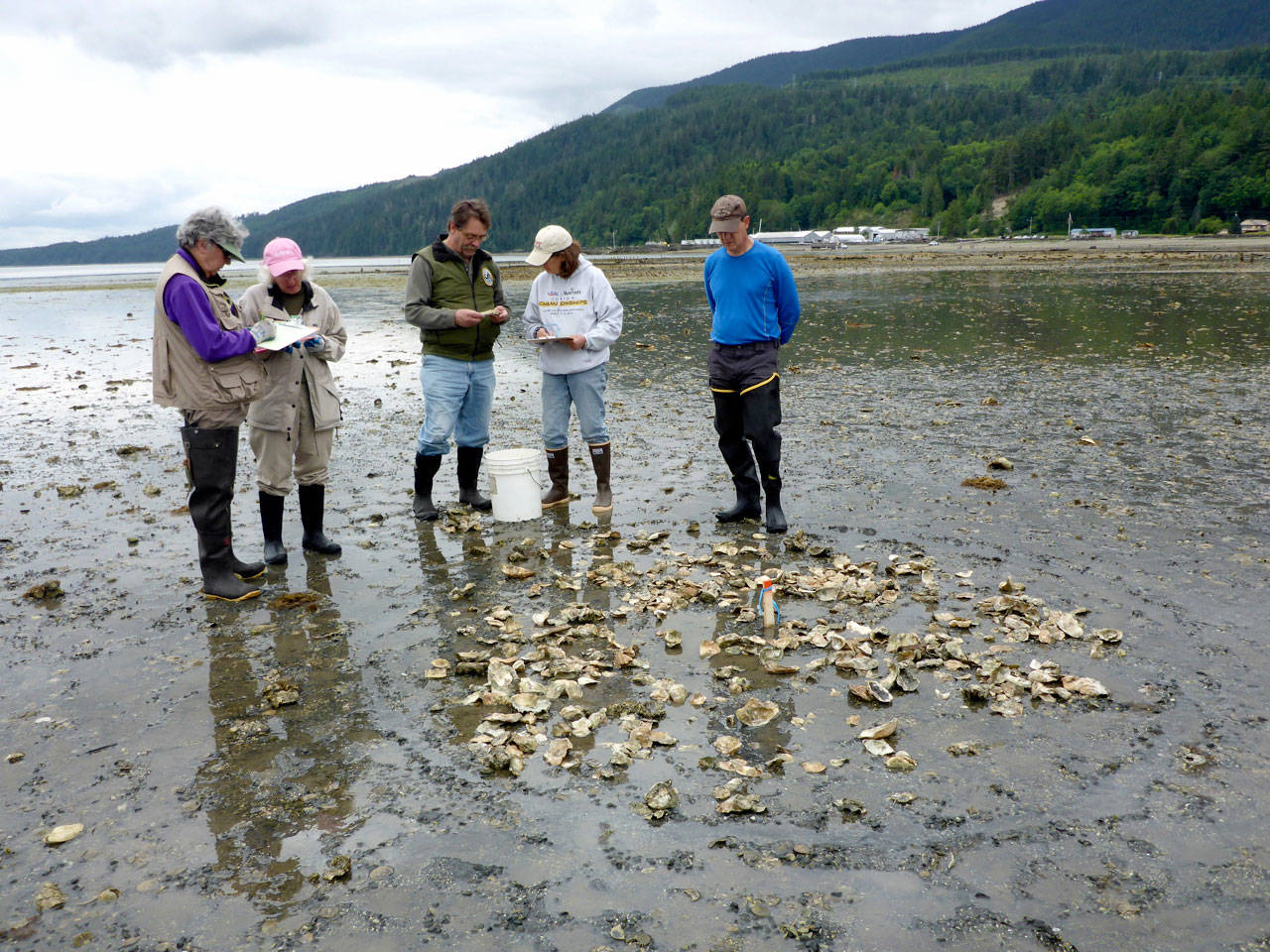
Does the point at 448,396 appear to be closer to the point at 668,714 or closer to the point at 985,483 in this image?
the point at 668,714

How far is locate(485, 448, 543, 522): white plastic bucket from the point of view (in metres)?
8.58

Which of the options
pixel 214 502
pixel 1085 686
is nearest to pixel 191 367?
pixel 214 502

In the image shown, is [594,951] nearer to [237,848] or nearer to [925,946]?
[925,946]

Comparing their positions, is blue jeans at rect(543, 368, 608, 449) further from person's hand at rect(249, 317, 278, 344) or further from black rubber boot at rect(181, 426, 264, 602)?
black rubber boot at rect(181, 426, 264, 602)

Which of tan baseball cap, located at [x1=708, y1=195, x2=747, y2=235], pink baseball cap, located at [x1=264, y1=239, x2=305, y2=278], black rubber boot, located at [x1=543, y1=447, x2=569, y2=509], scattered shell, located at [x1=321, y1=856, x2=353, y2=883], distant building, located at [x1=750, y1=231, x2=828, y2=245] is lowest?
scattered shell, located at [x1=321, y1=856, x2=353, y2=883]

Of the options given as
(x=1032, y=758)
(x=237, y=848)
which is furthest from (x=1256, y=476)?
(x=237, y=848)

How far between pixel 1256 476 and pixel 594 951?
355 inches

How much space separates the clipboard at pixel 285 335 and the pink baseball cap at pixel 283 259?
19.2 inches

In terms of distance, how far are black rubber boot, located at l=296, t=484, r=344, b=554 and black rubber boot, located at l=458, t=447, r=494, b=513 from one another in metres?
1.67

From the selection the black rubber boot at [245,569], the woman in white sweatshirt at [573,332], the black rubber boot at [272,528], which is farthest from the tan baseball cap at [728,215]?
the black rubber boot at [245,569]

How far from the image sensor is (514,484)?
8.65 m

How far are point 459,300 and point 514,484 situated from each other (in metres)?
1.84

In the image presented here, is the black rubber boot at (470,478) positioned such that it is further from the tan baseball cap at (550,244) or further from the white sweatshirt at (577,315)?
the tan baseball cap at (550,244)

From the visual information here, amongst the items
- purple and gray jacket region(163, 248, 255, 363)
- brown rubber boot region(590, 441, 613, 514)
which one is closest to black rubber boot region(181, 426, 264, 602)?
purple and gray jacket region(163, 248, 255, 363)
